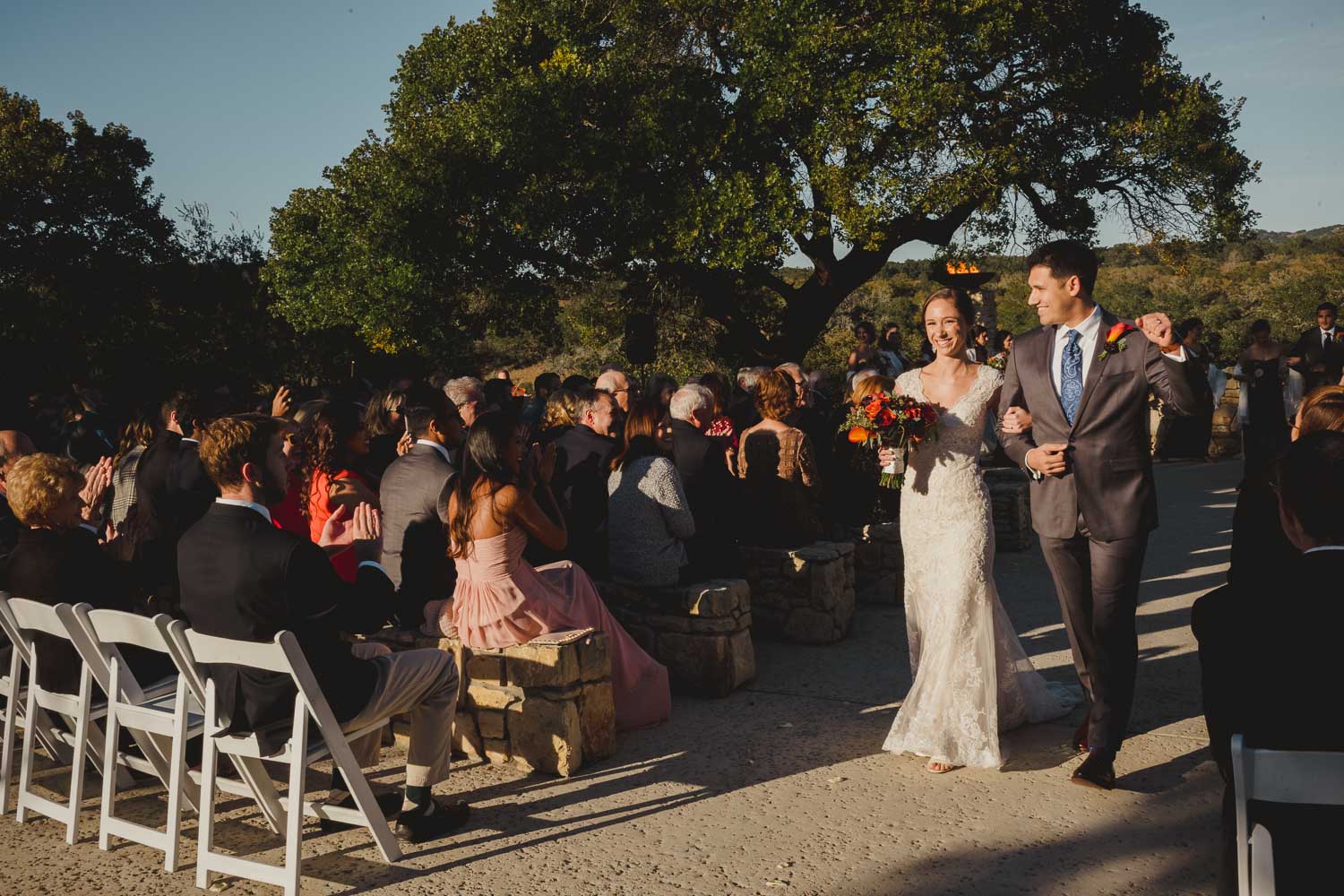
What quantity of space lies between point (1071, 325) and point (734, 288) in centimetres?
1539

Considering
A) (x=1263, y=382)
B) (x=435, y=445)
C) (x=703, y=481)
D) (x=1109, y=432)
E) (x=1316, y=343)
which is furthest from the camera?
(x=1263, y=382)

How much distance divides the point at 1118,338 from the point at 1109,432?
1.28ft

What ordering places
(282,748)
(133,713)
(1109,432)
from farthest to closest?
(1109,432)
(133,713)
(282,748)

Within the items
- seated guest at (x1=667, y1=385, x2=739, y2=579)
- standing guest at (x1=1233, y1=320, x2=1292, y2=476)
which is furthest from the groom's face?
standing guest at (x1=1233, y1=320, x2=1292, y2=476)

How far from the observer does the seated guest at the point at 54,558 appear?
4.38 meters

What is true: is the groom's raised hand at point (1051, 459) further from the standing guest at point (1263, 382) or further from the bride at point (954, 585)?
the standing guest at point (1263, 382)

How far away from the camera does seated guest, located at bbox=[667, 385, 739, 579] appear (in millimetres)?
6254

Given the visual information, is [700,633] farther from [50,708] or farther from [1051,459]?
[50,708]

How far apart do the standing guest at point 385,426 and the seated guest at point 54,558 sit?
2739mm

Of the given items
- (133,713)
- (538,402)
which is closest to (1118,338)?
(133,713)

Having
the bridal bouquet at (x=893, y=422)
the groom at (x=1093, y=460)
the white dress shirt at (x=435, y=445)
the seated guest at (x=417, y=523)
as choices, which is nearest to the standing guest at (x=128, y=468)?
the seated guest at (x=417, y=523)

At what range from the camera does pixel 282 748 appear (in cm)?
371

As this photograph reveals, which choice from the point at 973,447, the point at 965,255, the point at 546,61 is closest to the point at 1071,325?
the point at 973,447

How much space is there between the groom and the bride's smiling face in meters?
0.27
